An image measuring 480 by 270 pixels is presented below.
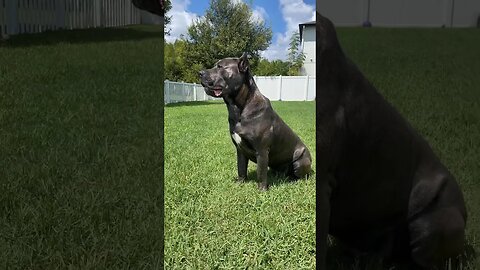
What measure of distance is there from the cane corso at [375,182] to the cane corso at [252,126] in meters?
0.14

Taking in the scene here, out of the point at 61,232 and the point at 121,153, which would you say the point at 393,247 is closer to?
the point at 61,232

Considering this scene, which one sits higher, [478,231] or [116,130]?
[116,130]

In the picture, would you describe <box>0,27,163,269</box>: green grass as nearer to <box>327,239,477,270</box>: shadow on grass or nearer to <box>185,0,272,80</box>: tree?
<box>185,0,272,80</box>: tree

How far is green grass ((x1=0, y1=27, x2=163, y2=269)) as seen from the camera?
105 inches

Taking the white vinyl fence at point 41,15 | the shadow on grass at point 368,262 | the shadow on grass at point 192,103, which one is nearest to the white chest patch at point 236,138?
the shadow on grass at point 192,103

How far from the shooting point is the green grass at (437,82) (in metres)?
3.81

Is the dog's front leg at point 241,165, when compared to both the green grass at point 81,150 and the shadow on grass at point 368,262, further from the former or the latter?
the shadow on grass at point 368,262

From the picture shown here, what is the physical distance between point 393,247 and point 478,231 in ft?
2.22

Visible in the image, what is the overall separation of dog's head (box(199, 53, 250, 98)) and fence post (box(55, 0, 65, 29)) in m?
4.55

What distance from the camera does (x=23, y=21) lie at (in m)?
6.14

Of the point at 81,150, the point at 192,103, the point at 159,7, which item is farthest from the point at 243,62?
the point at 81,150

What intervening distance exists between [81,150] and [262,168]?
2.14 m

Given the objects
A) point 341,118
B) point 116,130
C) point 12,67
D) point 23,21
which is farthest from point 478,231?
point 23,21

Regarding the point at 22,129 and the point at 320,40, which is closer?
the point at 320,40
